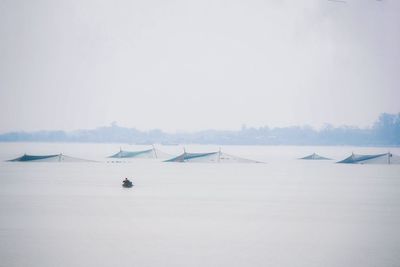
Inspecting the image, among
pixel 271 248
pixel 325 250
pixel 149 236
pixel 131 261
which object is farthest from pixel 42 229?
pixel 325 250

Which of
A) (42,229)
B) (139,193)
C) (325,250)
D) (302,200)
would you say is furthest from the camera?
(139,193)

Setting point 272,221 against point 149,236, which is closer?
point 149,236

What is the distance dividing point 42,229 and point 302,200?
22.8 ft

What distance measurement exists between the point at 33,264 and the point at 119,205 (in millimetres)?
5069

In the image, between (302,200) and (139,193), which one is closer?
(302,200)

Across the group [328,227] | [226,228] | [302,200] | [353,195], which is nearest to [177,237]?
[226,228]

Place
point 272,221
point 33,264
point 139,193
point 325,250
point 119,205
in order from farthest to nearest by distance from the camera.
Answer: point 139,193, point 119,205, point 272,221, point 325,250, point 33,264

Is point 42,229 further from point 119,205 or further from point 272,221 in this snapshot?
point 272,221

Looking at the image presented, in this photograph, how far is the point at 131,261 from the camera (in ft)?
18.6

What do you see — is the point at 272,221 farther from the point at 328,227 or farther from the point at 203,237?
the point at 203,237

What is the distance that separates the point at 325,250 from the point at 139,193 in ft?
25.1

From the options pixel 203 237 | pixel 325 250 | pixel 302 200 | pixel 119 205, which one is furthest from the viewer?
pixel 302 200

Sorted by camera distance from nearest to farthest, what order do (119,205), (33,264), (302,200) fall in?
1. (33,264)
2. (119,205)
3. (302,200)

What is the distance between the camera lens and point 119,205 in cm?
1062
